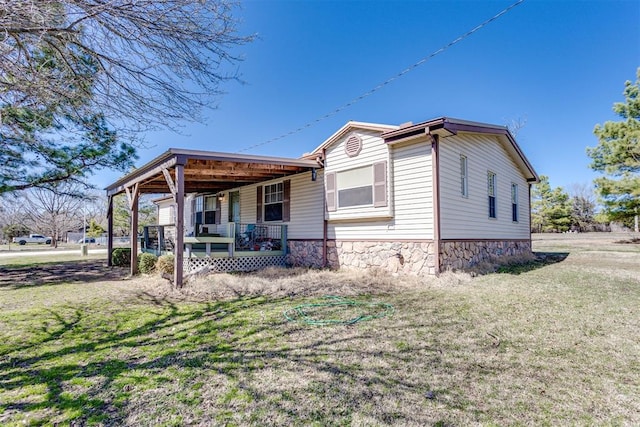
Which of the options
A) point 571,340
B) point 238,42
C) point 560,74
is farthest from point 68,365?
point 560,74

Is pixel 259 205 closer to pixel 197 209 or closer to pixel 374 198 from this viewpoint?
pixel 374 198

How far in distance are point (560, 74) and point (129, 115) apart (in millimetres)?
17463

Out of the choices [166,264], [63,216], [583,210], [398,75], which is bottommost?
[166,264]

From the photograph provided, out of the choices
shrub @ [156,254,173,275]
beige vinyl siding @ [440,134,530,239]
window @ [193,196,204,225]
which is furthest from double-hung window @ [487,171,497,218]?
window @ [193,196,204,225]

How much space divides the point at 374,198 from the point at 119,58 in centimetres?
599

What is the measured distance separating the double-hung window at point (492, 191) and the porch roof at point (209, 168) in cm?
539

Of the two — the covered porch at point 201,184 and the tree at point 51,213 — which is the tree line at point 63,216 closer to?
the tree at point 51,213

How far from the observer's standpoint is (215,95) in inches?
190

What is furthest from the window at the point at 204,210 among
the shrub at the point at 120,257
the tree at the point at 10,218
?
the tree at the point at 10,218

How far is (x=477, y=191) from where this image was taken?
9.17m

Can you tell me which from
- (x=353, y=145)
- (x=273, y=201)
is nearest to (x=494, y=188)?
(x=353, y=145)

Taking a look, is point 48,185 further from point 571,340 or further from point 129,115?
point 571,340

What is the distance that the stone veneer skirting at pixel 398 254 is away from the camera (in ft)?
24.6

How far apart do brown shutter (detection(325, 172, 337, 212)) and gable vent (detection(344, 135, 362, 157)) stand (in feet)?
2.60
